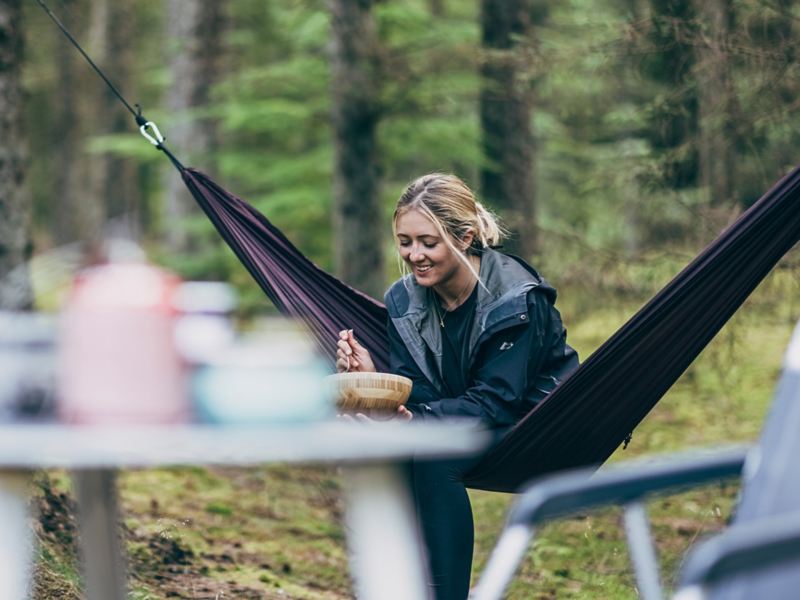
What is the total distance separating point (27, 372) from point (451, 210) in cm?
167

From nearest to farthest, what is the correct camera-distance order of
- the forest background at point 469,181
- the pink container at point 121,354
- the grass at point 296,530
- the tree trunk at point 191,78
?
the pink container at point 121,354
the grass at point 296,530
the forest background at point 469,181
the tree trunk at point 191,78

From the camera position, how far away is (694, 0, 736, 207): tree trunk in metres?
5.44

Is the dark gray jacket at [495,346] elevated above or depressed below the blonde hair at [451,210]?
below

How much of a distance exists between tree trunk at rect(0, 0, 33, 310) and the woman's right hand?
2.15 metres

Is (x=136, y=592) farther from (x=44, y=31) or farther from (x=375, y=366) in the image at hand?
(x=44, y=31)

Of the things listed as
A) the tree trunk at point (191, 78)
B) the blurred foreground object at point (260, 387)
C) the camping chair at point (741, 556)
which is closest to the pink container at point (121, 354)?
the blurred foreground object at point (260, 387)

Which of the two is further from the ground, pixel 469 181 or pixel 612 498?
pixel 469 181

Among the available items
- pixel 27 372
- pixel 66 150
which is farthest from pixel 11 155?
pixel 66 150

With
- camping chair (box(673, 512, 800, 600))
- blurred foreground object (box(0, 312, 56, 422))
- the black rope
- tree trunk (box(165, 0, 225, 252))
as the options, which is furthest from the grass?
tree trunk (box(165, 0, 225, 252))

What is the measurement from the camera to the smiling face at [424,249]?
3232 mm

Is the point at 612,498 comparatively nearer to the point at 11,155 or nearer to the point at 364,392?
the point at 364,392

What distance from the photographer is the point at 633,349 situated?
10.6ft

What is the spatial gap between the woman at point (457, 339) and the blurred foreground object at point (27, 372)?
4.49ft

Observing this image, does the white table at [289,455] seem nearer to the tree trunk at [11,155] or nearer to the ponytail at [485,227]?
the ponytail at [485,227]
